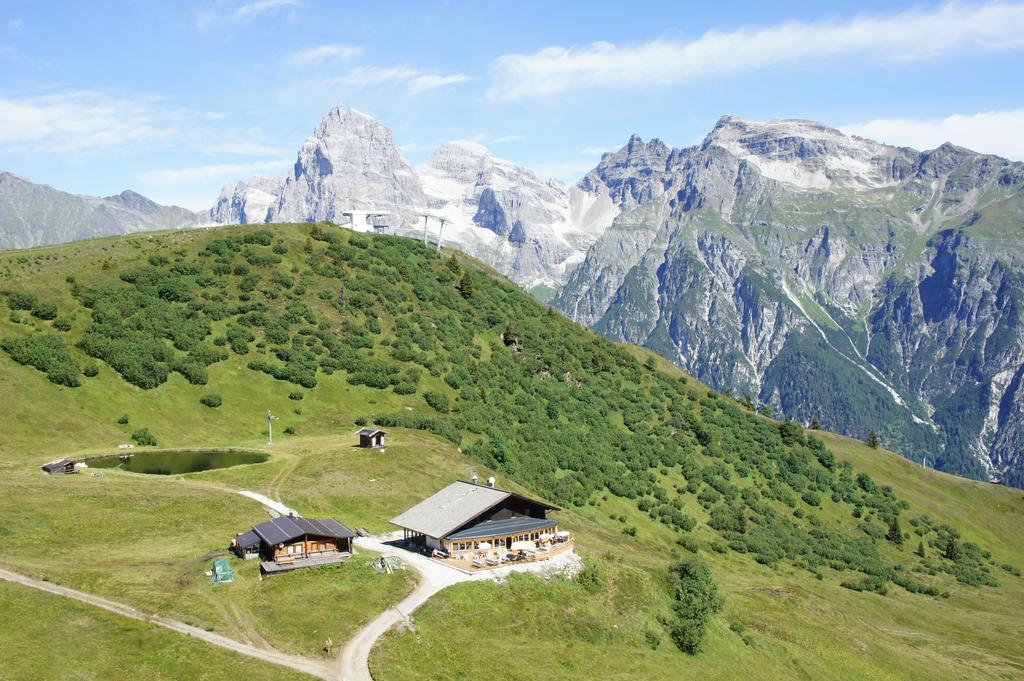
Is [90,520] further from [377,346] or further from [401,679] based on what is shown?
[377,346]

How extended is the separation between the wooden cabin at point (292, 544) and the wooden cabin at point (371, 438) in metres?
30.2

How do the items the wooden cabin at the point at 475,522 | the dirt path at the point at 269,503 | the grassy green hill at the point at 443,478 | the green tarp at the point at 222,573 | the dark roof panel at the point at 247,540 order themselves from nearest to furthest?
1. the green tarp at the point at 222,573
2. the grassy green hill at the point at 443,478
3. the dark roof panel at the point at 247,540
4. the wooden cabin at the point at 475,522
5. the dirt path at the point at 269,503

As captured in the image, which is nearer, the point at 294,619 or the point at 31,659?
the point at 31,659

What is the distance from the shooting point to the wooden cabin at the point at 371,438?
3597 inches

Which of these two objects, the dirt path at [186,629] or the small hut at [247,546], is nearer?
the dirt path at [186,629]

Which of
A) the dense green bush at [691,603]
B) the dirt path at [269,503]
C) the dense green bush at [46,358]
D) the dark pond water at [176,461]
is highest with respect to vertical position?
the dense green bush at [46,358]

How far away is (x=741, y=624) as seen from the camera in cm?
7456

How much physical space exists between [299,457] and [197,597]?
121 feet

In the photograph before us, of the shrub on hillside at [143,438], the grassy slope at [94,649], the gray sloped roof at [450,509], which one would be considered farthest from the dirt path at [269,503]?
the grassy slope at [94,649]

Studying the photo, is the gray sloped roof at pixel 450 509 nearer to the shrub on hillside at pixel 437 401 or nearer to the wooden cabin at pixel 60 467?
the wooden cabin at pixel 60 467

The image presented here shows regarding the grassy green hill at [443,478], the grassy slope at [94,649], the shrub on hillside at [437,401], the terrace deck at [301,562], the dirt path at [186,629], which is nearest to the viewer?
the grassy slope at [94,649]

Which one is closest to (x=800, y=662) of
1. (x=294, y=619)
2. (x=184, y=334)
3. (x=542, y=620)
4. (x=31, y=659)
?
(x=542, y=620)

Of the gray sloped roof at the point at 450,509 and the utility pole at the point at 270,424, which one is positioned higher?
the utility pole at the point at 270,424

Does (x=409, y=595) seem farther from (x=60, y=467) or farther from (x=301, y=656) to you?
(x=60, y=467)
